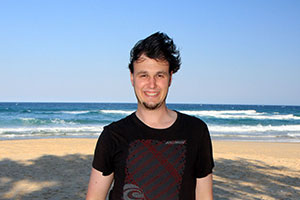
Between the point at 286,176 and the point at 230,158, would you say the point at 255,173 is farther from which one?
the point at 230,158

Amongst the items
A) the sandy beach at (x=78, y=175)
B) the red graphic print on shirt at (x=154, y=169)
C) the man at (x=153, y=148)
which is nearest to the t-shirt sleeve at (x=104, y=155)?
the man at (x=153, y=148)

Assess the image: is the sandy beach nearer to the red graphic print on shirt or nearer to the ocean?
the red graphic print on shirt

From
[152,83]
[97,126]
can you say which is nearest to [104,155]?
[152,83]

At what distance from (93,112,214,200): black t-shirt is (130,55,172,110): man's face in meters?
0.15

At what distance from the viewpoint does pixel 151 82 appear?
202 cm

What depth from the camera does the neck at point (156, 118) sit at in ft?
6.75

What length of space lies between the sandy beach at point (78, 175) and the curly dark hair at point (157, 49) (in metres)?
4.88

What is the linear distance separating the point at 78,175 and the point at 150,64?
6610 millimetres

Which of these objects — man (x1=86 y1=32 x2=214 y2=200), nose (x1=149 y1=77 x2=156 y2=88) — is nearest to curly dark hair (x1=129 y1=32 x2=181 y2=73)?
man (x1=86 y1=32 x2=214 y2=200)

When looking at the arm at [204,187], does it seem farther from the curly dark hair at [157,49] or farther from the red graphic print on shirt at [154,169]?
the curly dark hair at [157,49]

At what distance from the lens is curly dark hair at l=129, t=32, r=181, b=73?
204 centimetres

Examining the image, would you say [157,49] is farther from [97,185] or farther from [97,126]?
[97,126]

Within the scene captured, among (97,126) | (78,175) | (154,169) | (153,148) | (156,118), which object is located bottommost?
(97,126)

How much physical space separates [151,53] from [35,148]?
1159cm
